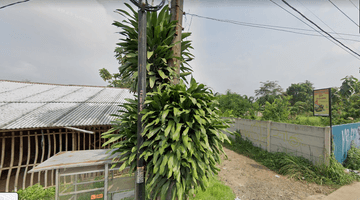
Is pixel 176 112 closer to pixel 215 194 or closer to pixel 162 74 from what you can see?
pixel 162 74

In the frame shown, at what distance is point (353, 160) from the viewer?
4512mm

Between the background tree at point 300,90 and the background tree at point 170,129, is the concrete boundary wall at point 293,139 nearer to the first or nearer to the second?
the background tree at point 170,129

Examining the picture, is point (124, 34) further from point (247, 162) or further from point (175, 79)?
point (247, 162)

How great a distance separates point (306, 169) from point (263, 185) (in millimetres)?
1657

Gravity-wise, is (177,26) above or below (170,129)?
above

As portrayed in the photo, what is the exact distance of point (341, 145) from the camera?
4.41 m

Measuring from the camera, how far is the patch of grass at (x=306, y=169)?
3.72 m

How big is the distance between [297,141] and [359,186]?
1.60 metres

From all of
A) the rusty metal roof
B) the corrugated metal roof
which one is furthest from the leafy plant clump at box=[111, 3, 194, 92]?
the corrugated metal roof

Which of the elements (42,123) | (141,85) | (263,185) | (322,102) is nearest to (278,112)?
(322,102)

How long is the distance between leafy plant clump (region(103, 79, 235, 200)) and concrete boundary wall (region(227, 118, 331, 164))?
4.35m

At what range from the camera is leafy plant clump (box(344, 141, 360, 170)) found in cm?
441

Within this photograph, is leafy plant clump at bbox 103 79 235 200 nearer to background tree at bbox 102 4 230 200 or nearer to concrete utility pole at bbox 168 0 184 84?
background tree at bbox 102 4 230 200

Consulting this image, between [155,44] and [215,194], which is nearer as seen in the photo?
[155,44]
